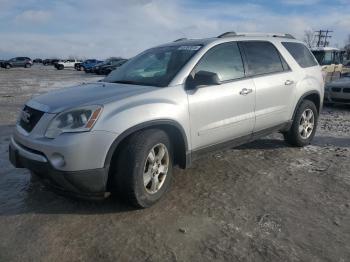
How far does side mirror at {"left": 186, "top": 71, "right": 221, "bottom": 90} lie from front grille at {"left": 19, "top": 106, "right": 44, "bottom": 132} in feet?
5.17

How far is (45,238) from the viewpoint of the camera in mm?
3238

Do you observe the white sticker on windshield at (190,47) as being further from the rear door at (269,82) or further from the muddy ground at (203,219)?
the muddy ground at (203,219)

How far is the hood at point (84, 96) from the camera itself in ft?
11.8

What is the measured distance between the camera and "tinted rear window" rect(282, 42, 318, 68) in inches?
230

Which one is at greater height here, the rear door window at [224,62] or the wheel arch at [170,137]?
the rear door window at [224,62]

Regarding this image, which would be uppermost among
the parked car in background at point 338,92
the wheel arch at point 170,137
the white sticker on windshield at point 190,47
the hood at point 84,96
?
the white sticker on windshield at point 190,47

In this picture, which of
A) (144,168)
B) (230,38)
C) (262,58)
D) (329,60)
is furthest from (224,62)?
(329,60)

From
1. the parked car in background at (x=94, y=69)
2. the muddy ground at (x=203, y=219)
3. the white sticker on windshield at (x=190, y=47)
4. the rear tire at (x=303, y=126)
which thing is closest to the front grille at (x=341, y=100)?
the rear tire at (x=303, y=126)

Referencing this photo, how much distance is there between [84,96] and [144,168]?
963 mm

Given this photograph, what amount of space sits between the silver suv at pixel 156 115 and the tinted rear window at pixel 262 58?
0.06 ft

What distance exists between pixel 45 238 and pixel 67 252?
34cm

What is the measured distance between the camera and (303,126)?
613 cm

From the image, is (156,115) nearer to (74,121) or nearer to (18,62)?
(74,121)

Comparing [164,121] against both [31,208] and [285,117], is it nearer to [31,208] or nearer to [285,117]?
[31,208]
